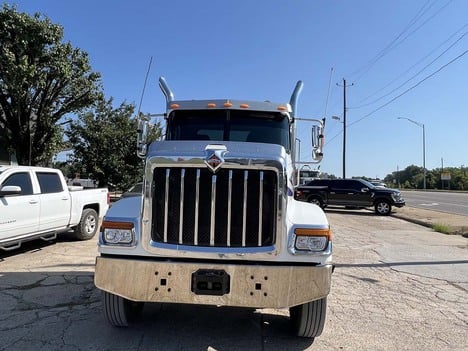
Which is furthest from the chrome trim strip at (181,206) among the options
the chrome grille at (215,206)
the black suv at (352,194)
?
the black suv at (352,194)

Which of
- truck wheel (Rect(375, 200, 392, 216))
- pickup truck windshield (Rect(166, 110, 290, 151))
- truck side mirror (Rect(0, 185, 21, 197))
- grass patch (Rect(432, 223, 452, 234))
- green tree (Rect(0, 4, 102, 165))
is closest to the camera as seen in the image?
pickup truck windshield (Rect(166, 110, 290, 151))

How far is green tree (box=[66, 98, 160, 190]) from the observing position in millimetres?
22578

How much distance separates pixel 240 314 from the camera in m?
5.39

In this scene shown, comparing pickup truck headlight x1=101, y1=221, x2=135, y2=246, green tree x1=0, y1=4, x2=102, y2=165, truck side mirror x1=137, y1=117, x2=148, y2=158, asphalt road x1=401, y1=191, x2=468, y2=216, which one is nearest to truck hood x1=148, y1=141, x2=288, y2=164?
pickup truck headlight x1=101, y1=221, x2=135, y2=246

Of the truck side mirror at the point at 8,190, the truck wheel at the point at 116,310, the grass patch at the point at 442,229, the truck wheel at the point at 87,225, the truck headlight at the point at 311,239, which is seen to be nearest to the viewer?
the truck headlight at the point at 311,239

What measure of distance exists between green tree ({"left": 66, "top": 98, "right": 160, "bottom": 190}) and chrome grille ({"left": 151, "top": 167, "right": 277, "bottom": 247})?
60.9ft

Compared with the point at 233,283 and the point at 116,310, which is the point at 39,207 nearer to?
the point at 116,310

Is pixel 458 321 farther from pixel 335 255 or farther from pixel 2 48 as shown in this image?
pixel 2 48

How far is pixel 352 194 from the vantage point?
915 inches

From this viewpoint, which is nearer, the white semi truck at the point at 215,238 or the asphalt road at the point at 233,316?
the white semi truck at the point at 215,238

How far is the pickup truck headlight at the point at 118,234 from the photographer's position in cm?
420

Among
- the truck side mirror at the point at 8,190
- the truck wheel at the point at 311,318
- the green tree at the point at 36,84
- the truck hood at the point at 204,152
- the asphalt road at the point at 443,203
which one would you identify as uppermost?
the green tree at the point at 36,84

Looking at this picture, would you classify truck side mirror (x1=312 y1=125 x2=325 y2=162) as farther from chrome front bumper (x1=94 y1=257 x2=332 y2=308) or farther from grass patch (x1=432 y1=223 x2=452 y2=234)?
grass patch (x1=432 y1=223 x2=452 y2=234)

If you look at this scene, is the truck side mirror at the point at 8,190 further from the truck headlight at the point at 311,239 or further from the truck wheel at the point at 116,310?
the truck headlight at the point at 311,239
